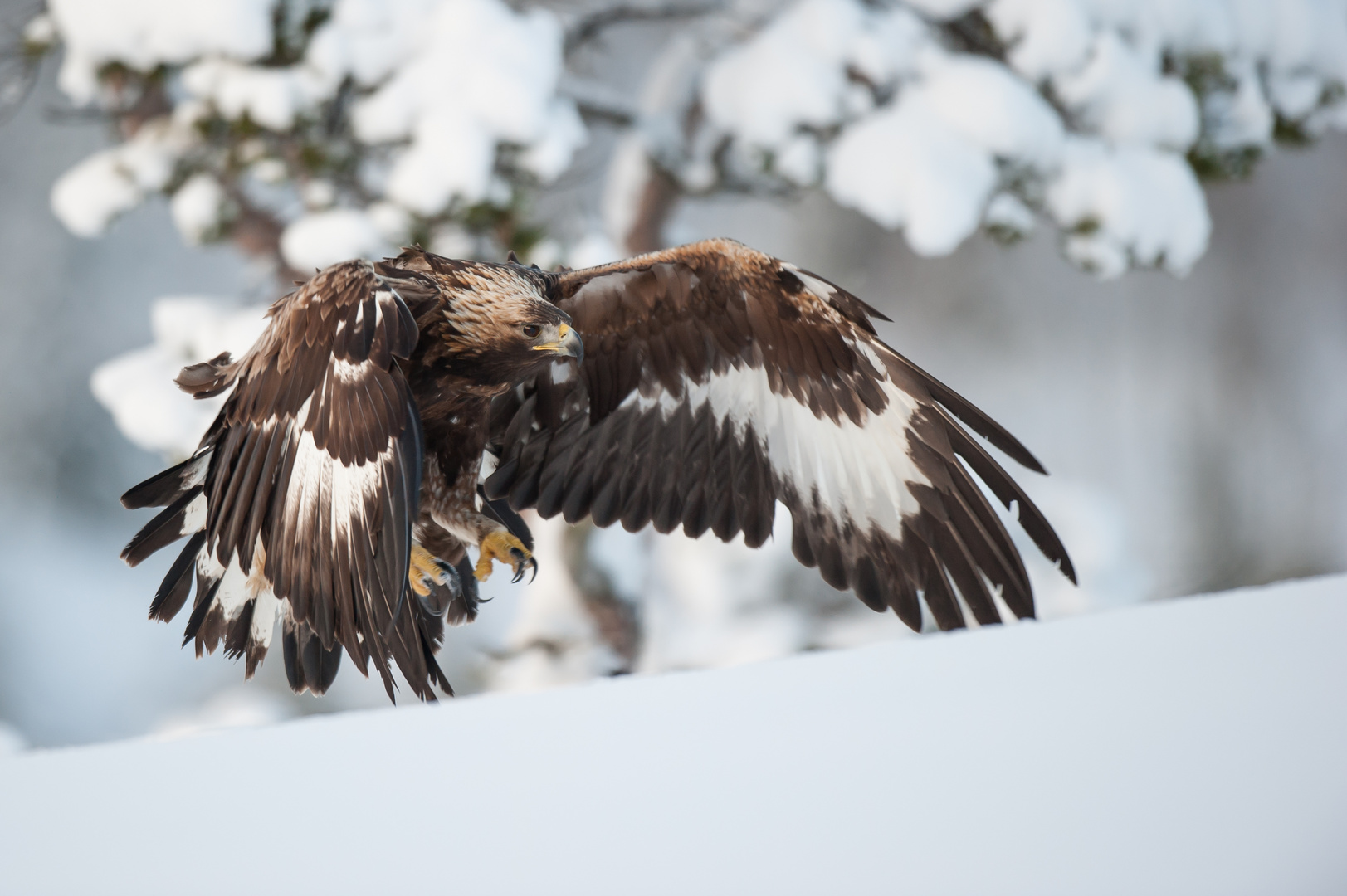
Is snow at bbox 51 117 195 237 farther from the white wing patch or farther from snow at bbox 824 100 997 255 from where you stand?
the white wing patch

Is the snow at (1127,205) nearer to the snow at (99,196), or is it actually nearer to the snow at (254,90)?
the snow at (254,90)

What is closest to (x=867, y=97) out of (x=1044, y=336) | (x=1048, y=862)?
(x=1044, y=336)

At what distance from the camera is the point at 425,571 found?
1.05 m

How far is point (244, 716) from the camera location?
288 centimetres

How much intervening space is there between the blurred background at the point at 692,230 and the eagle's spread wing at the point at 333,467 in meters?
1.18

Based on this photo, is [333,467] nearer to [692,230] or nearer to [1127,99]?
[1127,99]

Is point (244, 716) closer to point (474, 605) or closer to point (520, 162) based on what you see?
point (520, 162)

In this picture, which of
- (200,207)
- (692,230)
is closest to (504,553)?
(200,207)

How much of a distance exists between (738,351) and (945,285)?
2333 mm

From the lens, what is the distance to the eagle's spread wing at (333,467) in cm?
77

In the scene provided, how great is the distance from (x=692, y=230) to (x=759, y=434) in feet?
6.19

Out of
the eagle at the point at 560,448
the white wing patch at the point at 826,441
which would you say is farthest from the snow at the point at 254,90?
the white wing patch at the point at 826,441

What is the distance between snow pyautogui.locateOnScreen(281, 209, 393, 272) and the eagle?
39.4 inches

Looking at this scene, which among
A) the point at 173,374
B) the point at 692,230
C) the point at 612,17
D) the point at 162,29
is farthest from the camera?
the point at 692,230
